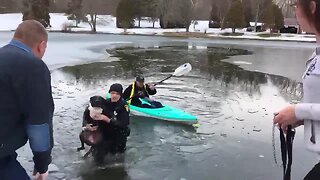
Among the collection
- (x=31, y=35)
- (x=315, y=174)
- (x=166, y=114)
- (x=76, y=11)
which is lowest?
(x=166, y=114)

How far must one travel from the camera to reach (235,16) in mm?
44938

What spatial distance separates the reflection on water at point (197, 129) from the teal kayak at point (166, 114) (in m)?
0.12

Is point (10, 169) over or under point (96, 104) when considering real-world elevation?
over

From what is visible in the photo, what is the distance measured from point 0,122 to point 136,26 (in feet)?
155

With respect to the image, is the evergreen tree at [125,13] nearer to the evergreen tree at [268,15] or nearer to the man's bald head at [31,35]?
the evergreen tree at [268,15]

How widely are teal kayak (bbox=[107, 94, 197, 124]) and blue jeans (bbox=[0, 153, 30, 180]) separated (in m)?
5.51

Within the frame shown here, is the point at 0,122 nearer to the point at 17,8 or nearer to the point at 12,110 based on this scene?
the point at 12,110

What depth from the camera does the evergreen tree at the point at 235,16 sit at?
44.9 meters

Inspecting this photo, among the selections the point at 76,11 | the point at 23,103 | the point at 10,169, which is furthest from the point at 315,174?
the point at 76,11

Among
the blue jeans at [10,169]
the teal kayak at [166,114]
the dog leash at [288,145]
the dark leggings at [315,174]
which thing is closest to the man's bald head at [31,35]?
the blue jeans at [10,169]

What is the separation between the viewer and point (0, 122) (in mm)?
2221

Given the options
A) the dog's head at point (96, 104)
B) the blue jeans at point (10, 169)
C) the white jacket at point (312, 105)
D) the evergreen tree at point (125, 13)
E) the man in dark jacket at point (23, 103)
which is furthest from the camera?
the evergreen tree at point (125, 13)

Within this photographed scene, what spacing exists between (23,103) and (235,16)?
44.5 metres

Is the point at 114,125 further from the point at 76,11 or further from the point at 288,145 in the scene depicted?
the point at 76,11
